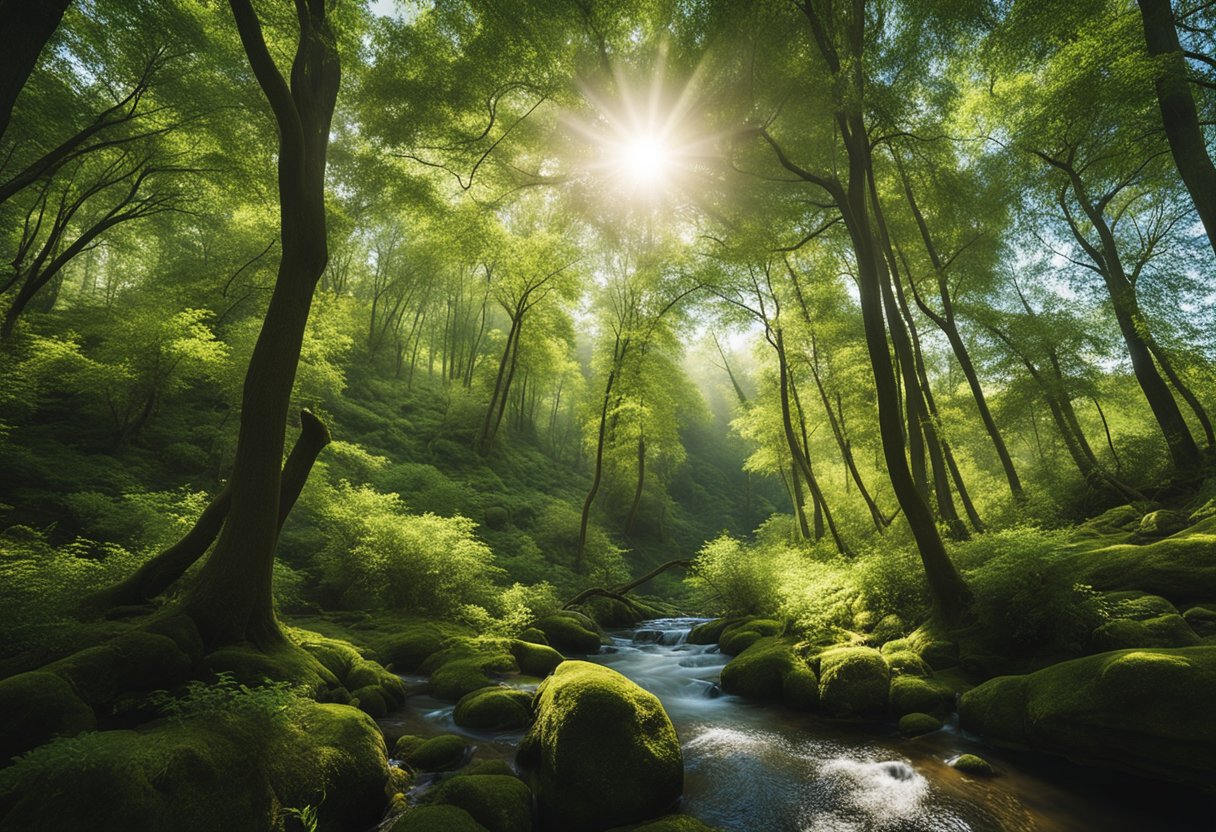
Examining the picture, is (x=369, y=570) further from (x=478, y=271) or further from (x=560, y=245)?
(x=478, y=271)

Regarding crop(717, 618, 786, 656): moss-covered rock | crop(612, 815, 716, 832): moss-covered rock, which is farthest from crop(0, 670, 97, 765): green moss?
crop(717, 618, 786, 656): moss-covered rock

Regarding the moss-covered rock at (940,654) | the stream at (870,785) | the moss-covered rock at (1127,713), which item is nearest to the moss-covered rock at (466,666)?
the stream at (870,785)

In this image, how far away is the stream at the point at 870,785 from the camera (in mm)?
4340

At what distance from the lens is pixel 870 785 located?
5.10 meters

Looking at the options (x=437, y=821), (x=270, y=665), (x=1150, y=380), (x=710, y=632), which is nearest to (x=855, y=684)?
(x=437, y=821)

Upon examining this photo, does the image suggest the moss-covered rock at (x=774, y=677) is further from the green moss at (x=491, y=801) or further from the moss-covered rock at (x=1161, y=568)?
the green moss at (x=491, y=801)

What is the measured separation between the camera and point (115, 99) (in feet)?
36.2

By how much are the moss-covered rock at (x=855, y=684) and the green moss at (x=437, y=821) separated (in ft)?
18.2

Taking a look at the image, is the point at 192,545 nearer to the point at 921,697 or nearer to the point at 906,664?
the point at 921,697

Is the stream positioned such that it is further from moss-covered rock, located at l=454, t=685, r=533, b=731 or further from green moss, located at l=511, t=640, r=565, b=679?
green moss, located at l=511, t=640, r=565, b=679

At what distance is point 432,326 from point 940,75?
3485 centimetres

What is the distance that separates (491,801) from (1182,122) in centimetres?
1418

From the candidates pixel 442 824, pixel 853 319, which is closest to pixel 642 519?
pixel 853 319

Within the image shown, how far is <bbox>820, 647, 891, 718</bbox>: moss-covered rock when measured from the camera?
6.88 meters
